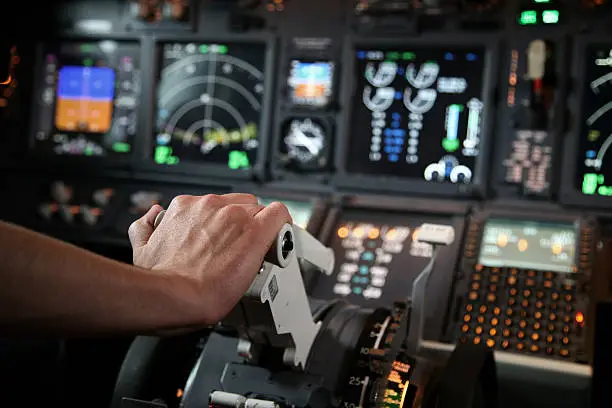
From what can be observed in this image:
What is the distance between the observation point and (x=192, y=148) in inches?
136

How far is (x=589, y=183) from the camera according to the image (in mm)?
2914

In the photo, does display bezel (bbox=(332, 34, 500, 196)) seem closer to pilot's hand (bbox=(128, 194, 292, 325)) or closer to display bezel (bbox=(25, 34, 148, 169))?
display bezel (bbox=(25, 34, 148, 169))

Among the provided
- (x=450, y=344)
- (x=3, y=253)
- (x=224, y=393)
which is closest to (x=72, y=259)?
(x=3, y=253)

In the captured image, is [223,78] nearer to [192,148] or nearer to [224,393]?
[192,148]

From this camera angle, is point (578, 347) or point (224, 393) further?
point (578, 347)

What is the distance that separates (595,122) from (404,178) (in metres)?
0.71

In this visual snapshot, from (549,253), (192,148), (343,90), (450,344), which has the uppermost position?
(343,90)

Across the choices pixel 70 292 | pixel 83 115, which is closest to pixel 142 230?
pixel 70 292

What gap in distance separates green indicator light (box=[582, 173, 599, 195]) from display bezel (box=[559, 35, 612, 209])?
3cm

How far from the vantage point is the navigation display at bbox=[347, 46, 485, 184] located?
3082 mm

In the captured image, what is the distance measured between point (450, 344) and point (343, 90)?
1.20m

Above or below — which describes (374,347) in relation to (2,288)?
below

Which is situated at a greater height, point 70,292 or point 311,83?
point 311,83

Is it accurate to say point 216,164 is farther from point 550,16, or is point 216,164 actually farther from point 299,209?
point 550,16
